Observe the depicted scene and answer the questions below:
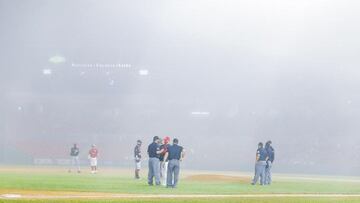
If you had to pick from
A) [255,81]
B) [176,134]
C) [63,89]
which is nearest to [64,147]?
[63,89]

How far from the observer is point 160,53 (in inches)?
2233

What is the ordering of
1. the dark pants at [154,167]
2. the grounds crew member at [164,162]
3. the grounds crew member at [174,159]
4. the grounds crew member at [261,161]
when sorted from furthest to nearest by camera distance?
the grounds crew member at [261,161] → the grounds crew member at [164,162] → the dark pants at [154,167] → the grounds crew member at [174,159]

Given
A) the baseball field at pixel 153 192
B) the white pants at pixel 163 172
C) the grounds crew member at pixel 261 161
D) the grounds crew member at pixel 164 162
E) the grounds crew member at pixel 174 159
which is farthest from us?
the grounds crew member at pixel 261 161

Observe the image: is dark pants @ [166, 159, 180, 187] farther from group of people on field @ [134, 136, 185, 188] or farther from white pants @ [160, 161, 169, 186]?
white pants @ [160, 161, 169, 186]

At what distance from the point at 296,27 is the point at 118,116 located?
1845 centimetres

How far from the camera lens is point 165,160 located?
22953 mm

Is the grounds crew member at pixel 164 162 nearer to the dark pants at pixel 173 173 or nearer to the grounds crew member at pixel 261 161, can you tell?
the dark pants at pixel 173 173

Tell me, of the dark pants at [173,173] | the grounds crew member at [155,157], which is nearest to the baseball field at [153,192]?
the dark pants at [173,173]

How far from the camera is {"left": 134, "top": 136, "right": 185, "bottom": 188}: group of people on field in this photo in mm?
22234

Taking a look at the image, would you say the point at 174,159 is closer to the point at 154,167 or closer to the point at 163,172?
the point at 154,167

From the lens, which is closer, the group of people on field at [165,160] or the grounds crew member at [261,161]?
the group of people on field at [165,160]

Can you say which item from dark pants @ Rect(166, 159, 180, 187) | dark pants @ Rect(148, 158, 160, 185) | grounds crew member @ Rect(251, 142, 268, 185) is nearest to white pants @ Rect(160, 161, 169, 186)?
dark pants @ Rect(148, 158, 160, 185)

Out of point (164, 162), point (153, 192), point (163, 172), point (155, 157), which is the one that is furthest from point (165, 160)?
point (153, 192)

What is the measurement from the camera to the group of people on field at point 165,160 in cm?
2223
